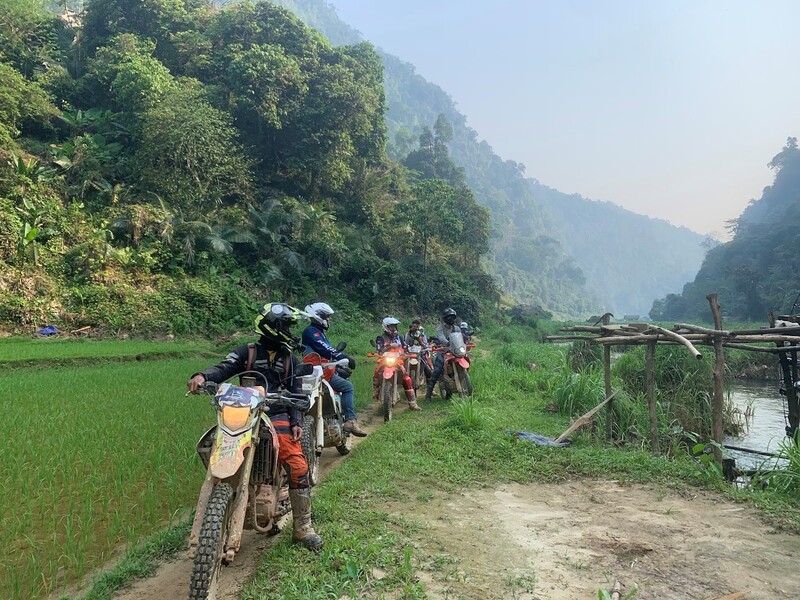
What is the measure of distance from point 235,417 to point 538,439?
468 centimetres

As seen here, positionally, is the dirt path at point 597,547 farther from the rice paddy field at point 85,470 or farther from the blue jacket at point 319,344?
the rice paddy field at point 85,470

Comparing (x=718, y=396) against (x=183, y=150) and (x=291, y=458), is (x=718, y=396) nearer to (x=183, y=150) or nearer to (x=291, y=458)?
(x=291, y=458)

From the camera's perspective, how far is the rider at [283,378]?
3.41 meters

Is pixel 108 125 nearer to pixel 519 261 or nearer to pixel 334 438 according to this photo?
pixel 334 438

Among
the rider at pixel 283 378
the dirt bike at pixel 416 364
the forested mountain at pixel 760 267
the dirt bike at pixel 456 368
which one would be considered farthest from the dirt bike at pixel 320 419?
the forested mountain at pixel 760 267

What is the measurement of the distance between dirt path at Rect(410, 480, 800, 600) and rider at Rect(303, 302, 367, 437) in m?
2.07

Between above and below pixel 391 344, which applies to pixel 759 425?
below

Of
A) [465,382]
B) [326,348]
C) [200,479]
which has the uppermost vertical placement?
[326,348]

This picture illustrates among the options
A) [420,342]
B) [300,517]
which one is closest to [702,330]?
[300,517]

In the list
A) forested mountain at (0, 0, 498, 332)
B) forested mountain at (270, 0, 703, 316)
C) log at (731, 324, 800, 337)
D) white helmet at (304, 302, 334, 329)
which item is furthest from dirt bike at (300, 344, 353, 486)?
forested mountain at (270, 0, 703, 316)

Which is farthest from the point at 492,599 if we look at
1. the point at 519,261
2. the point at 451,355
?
the point at 519,261

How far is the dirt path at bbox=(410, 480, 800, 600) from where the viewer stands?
3.00 metres

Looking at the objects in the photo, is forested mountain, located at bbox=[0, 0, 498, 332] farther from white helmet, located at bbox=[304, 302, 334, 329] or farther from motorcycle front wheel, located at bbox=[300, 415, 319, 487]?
motorcycle front wheel, located at bbox=[300, 415, 319, 487]

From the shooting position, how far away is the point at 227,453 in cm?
281
